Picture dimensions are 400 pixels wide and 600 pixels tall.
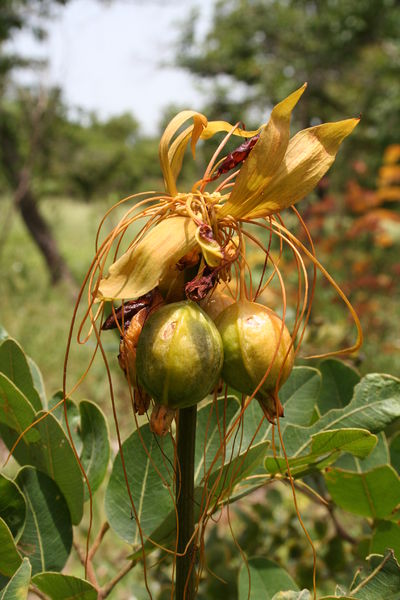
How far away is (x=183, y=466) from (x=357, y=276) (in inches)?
151

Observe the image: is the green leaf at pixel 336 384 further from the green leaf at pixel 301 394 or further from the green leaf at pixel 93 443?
the green leaf at pixel 93 443

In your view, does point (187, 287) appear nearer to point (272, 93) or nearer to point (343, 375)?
point (343, 375)

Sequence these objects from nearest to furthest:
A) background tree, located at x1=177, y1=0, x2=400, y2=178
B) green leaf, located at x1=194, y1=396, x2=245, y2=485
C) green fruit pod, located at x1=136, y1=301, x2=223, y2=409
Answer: green fruit pod, located at x1=136, y1=301, x2=223, y2=409, green leaf, located at x1=194, y1=396, x2=245, y2=485, background tree, located at x1=177, y1=0, x2=400, y2=178

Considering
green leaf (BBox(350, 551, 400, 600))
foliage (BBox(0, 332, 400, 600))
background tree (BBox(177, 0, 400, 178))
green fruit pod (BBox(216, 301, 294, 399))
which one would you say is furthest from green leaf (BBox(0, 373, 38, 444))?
background tree (BBox(177, 0, 400, 178))

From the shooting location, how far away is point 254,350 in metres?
0.38

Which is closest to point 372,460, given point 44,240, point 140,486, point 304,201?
point 140,486

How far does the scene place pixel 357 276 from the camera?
407 centimetres

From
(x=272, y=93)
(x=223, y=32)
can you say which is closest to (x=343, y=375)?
(x=272, y=93)

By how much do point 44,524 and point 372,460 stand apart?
1.20ft

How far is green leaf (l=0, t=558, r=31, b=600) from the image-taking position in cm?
43

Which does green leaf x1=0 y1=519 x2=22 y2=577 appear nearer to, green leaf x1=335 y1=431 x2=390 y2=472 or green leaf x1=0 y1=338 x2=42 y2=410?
green leaf x1=0 y1=338 x2=42 y2=410

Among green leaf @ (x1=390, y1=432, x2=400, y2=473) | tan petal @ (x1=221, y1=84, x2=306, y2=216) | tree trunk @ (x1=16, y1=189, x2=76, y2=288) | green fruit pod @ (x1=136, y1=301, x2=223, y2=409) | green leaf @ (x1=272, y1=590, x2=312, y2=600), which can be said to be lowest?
green leaf @ (x1=390, y1=432, x2=400, y2=473)

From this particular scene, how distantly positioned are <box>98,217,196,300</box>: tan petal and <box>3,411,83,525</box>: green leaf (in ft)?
0.59

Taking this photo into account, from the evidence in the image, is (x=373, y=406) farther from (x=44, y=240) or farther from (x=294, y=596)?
(x=44, y=240)
